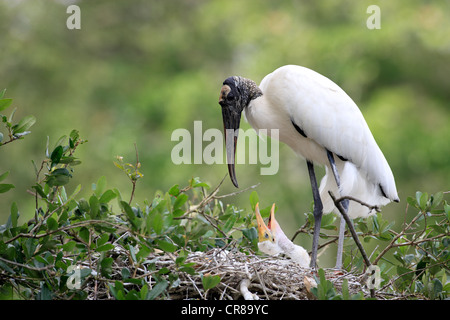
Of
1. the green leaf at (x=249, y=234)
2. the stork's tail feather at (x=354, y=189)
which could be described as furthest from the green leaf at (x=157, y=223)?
the stork's tail feather at (x=354, y=189)

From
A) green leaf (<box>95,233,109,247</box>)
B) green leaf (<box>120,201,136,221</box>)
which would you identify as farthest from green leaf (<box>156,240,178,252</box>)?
green leaf (<box>95,233,109,247</box>)

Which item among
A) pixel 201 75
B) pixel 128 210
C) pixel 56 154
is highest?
pixel 201 75

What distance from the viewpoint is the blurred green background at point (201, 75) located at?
6.73m

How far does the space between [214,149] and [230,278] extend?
454 cm

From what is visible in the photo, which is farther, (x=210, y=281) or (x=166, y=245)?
(x=210, y=281)

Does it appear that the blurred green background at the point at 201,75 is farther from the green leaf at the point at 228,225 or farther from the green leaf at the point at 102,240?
the green leaf at the point at 102,240

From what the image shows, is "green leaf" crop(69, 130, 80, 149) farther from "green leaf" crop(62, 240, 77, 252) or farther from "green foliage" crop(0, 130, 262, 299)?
"green leaf" crop(62, 240, 77, 252)

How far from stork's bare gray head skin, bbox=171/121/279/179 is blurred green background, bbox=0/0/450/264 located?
4.6 inches

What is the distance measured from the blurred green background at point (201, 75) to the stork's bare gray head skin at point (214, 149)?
12 centimetres

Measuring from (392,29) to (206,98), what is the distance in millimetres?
2121

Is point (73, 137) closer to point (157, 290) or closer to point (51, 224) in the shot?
point (51, 224)

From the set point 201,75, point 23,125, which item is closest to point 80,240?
point 23,125

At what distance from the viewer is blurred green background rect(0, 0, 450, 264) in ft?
22.1

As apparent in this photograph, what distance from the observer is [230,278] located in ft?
7.15
